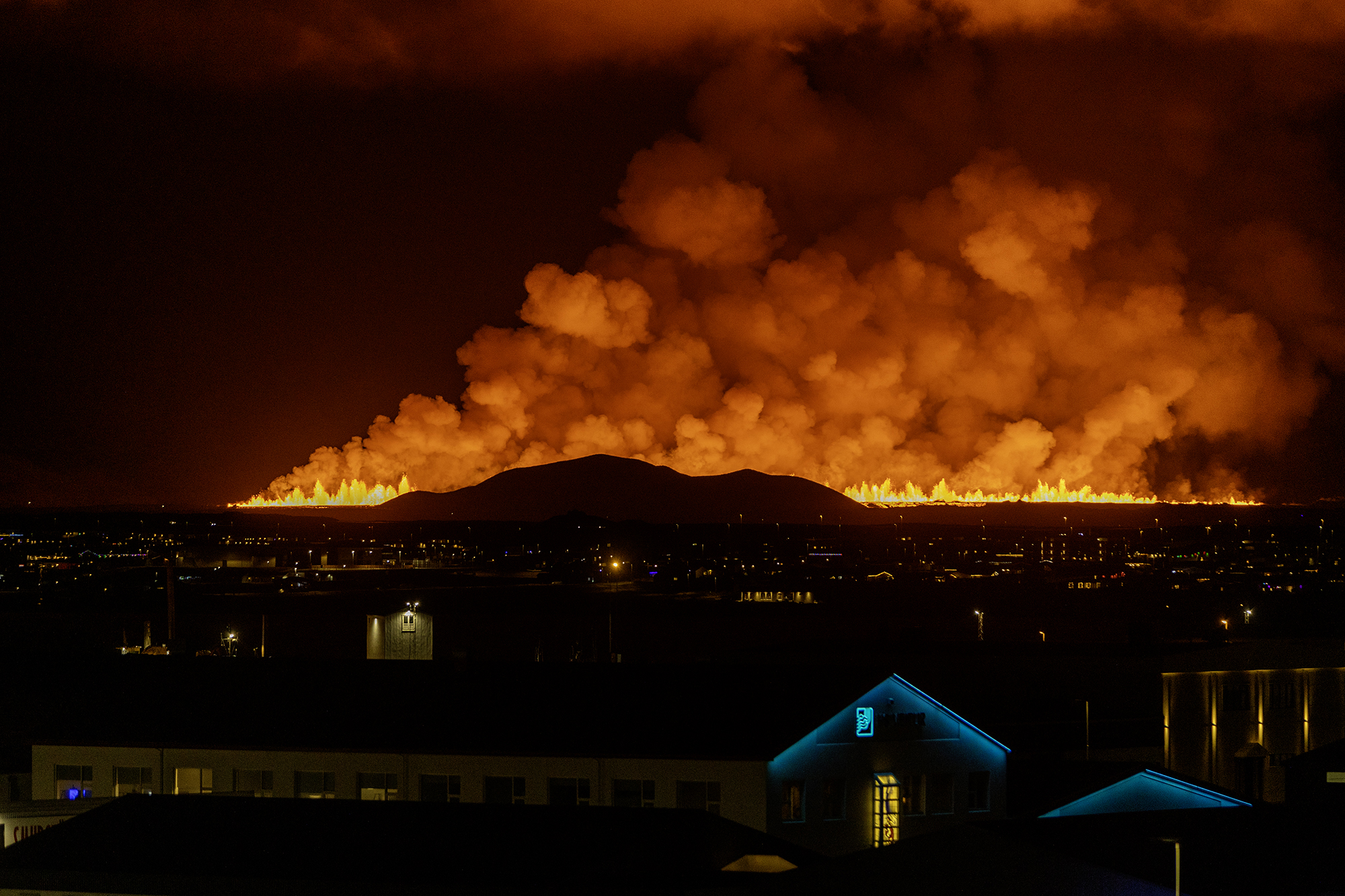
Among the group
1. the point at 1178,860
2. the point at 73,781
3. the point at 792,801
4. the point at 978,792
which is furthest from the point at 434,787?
the point at 1178,860

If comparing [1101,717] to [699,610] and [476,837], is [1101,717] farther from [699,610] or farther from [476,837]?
[699,610]

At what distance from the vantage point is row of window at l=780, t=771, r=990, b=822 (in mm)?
27391

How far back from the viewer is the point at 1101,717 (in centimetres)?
3878

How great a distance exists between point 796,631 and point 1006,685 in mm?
52298

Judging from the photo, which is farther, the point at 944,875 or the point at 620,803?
the point at 620,803

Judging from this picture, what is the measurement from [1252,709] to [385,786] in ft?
80.3

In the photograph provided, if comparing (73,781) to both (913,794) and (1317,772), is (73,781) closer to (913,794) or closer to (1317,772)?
(913,794)

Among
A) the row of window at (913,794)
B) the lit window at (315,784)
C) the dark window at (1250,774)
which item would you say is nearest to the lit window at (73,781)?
the lit window at (315,784)

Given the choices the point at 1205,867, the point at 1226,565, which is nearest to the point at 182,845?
the point at 1205,867

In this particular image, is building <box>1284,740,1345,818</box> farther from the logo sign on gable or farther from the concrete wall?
the concrete wall

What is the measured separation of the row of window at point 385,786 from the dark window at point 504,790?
0.01 meters

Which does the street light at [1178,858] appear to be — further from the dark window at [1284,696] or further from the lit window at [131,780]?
the dark window at [1284,696]

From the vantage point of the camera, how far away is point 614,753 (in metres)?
27.1

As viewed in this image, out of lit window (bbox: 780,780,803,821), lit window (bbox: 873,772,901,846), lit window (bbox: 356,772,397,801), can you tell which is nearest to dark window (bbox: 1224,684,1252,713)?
lit window (bbox: 873,772,901,846)
